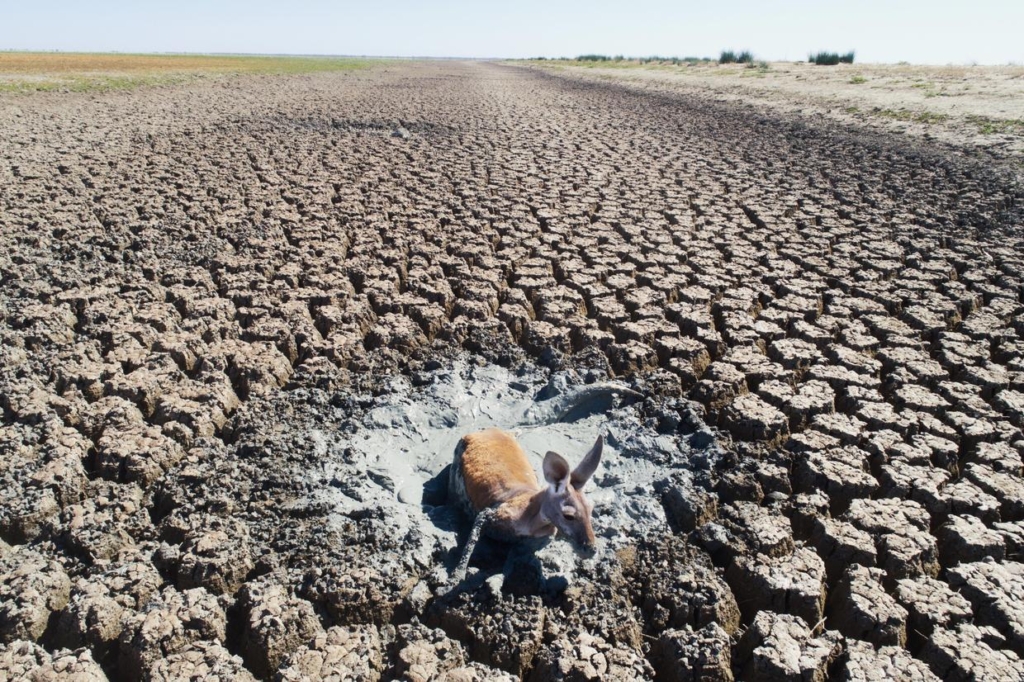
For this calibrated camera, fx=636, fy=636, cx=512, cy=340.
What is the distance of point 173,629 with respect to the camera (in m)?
2.22

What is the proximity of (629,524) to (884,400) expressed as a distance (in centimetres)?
181

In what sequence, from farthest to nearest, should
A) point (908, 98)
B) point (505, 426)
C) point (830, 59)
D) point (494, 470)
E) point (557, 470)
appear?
point (830, 59) → point (908, 98) → point (505, 426) → point (494, 470) → point (557, 470)

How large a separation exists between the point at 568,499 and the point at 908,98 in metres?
16.6

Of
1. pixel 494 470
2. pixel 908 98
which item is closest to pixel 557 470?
pixel 494 470

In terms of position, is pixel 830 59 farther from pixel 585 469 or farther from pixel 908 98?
pixel 585 469

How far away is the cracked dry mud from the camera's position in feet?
7.47

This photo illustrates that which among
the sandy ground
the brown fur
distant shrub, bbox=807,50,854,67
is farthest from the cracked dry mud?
distant shrub, bbox=807,50,854,67

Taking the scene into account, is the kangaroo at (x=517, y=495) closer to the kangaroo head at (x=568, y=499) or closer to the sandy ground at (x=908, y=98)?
the kangaroo head at (x=568, y=499)

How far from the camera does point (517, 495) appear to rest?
266 cm

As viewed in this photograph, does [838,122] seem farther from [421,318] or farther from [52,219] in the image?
[52,219]

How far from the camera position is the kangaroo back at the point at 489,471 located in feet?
8.79

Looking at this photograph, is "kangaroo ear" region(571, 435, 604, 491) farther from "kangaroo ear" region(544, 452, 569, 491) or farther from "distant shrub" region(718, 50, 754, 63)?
"distant shrub" region(718, 50, 754, 63)

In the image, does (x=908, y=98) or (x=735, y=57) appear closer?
(x=908, y=98)

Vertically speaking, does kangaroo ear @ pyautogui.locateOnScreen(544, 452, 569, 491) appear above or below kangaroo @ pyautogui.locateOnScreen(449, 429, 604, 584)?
above
